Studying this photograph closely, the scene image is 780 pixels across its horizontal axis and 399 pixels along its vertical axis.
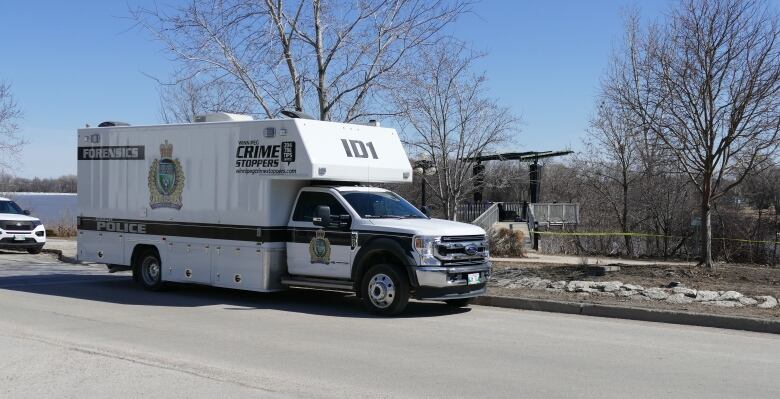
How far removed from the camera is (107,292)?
1466cm

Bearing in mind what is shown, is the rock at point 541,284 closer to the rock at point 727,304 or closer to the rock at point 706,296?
the rock at point 706,296

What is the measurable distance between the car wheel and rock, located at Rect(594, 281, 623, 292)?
26.8 feet

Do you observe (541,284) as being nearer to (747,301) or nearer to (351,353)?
(747,301)

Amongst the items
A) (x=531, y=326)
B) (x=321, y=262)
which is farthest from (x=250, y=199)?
(x=531, y=326)

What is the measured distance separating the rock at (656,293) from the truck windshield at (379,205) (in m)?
3.99

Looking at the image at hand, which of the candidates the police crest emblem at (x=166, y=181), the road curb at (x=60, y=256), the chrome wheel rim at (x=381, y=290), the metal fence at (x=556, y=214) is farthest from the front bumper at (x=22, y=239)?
the metal fence at (x=556, y=214)

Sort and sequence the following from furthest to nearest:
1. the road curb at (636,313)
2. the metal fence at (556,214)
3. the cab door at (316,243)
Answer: the metal fence at (556,214), the cab door at (316,243), the road curb at (636,313)

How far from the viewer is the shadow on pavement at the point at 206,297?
41.4ft

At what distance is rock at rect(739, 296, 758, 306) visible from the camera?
12.0 metres

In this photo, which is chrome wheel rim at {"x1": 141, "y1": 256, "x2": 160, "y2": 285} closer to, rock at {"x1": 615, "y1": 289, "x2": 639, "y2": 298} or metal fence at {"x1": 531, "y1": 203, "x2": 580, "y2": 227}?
rock at {"x1": 615, "y1": 289, "x2": 639, "y2": 298}

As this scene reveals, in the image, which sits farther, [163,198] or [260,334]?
[163,198]

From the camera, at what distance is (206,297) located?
46.5 feet

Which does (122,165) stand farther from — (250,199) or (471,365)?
(471,365)

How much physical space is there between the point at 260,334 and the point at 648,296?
21.9ft
